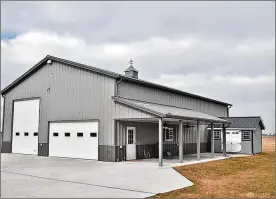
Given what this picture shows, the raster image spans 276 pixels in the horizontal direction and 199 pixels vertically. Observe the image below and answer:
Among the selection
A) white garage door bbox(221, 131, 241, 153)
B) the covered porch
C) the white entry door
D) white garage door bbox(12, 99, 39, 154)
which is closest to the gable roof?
the covered porch

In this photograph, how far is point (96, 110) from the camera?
18875 millimetres

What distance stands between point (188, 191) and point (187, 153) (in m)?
15.1

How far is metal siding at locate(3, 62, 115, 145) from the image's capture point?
18344 mm

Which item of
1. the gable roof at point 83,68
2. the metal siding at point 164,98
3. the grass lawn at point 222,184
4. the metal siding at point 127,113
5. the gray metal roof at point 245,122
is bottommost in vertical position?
the grass lawn at point 222,184

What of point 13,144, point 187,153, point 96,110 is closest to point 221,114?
point 187,153

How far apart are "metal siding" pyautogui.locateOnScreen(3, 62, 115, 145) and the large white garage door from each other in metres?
0.46

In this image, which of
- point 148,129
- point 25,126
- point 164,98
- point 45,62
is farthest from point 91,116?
point 25,126

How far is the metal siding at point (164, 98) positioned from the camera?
19423 mm

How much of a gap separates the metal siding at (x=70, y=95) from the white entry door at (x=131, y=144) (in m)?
1.10

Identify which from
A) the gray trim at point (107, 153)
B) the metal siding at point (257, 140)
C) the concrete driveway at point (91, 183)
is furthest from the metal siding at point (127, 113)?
the metal siding at point (257, 140)

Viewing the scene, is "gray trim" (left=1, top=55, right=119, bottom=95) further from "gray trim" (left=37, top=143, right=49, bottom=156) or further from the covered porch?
"gray trim" (left=37, top=143, right=49, bottom=156)

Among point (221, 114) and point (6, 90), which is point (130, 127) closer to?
point (6, 90)

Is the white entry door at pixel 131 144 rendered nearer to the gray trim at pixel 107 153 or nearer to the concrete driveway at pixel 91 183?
the gray trim at pixel 107 153

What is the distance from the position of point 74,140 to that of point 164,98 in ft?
23.6
